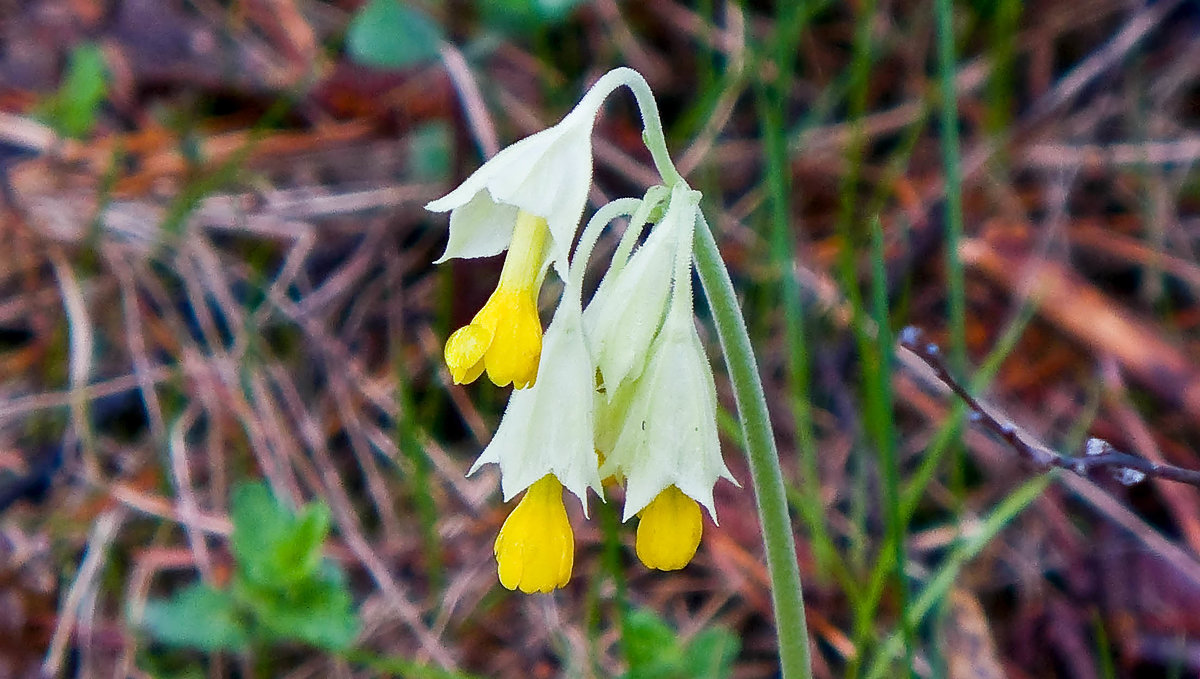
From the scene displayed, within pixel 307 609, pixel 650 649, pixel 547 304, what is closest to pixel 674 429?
pixel 650 649

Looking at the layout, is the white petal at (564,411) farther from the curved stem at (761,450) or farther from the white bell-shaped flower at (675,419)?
the curved stem at (761,450)

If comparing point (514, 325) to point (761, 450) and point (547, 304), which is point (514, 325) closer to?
point (761, 450)

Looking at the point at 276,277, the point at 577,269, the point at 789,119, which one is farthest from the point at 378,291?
the point at 577,269

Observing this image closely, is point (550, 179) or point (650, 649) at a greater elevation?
point (550, 179)

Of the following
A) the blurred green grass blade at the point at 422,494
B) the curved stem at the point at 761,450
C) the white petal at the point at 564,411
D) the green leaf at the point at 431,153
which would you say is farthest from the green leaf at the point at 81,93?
the curved stem at the point at 761,450

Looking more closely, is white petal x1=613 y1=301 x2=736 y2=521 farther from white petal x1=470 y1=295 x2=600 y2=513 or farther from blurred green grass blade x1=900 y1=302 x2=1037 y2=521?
blurred green grass blade x1=900 y1=302 x2=1037 y2=521

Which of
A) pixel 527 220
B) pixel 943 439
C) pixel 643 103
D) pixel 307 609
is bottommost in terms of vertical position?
pixel 307 609

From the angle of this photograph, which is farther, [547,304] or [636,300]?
[547,304]

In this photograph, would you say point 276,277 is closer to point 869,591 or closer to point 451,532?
point 451,532
